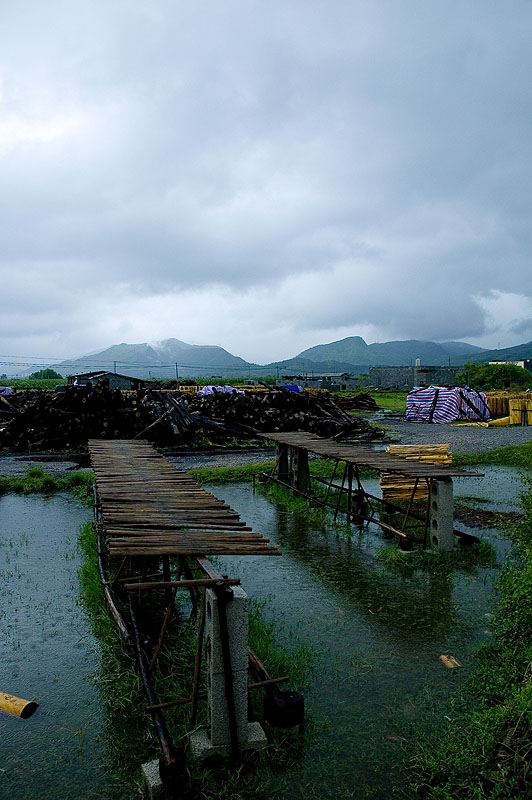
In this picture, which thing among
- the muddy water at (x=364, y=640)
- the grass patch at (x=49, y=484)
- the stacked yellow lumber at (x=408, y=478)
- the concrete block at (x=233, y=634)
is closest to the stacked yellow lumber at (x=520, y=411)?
the stacked yellow lumber at (x=408, y=478)

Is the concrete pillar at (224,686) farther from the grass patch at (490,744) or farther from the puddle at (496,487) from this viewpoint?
the puddle at (496,487)

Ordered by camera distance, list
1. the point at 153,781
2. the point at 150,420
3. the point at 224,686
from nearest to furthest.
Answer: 1. the point at 153,781
2. the point at 224,686
3. the point at 150,420

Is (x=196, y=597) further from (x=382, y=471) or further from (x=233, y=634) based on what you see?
(x=382, y=471)

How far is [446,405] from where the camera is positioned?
97.0 feet

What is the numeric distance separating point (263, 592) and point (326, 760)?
331 cm

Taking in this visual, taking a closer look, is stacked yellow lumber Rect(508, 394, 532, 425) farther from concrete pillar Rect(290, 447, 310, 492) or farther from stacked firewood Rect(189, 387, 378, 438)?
concrete pillar Rect(290, 447, 310, 492)

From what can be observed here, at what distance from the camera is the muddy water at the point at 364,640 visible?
13.5ft

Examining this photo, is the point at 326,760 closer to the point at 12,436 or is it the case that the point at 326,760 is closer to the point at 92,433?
the point at 92,433

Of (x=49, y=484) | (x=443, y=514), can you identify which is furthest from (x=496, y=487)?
(x=49, y=484)

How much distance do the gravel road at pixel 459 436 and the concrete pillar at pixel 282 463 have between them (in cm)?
727

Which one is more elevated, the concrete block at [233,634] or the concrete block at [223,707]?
the concrete block at [233,634]

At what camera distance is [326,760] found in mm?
4090

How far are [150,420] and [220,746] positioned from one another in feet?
62.3

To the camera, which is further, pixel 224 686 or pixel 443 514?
pixel 443 514
